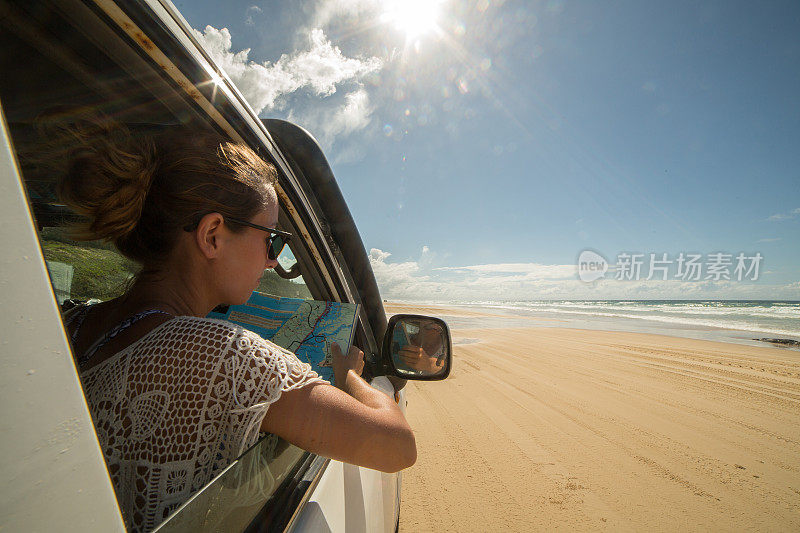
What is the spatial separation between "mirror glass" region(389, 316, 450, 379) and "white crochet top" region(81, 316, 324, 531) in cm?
114

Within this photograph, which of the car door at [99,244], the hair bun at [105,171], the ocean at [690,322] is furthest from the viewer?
the ocean at [690,322]

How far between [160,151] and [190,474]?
83 cm

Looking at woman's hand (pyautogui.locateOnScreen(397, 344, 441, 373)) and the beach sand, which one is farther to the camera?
the beach sand

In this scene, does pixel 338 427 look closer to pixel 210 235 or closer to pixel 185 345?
pixel 185 345

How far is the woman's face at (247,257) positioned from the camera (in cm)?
106

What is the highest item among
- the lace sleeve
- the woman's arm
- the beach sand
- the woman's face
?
the woman's face

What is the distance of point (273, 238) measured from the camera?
1.28m

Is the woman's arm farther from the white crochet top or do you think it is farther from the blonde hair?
the blonde hair

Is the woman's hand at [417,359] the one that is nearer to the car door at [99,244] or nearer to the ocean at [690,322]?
the car door at [99,244]

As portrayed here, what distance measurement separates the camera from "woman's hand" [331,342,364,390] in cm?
119

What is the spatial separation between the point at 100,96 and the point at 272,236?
23.8 inches

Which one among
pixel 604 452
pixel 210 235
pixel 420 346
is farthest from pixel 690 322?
pixel 210 235

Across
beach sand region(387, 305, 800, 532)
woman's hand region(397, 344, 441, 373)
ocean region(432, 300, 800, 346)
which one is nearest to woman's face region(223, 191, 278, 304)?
woman's hand region(397, 344, 441, 373)

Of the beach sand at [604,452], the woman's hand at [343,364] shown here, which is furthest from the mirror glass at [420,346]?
the beach sand at [604,452]
